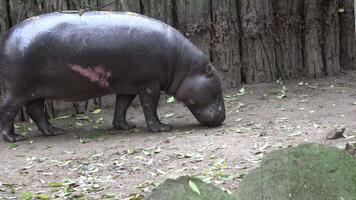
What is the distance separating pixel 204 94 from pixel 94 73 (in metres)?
1.11

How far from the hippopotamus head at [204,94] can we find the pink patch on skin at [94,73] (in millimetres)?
775

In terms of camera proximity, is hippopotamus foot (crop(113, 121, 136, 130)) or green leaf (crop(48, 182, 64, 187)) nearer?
green leaf (crop(48, 182, 64, 187))

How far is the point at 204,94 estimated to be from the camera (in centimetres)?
660

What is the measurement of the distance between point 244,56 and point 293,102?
1.02 metres

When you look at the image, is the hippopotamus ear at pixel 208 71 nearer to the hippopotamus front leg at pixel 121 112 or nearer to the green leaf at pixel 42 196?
the hippopotamus front leg at pixel 121 112

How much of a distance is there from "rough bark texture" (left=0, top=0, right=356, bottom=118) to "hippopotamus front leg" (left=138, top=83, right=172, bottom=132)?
3.85 feet

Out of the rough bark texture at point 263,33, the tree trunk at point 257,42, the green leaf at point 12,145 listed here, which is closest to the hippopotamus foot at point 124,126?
the rough bark texture at point 263,33

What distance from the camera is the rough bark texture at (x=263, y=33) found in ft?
25.4

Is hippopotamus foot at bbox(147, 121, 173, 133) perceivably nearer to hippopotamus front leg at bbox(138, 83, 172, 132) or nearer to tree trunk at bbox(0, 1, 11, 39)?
hippopotamus front leg at bbox(138, 83, 172, 132)

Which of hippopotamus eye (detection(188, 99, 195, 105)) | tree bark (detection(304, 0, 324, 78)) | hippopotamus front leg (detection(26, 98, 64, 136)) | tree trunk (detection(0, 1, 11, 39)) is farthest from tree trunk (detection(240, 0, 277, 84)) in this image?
tree trunk (detection(0, 1, 11, 39))

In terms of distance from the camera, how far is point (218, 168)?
15.3 feet

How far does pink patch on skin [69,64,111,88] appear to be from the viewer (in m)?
6.27

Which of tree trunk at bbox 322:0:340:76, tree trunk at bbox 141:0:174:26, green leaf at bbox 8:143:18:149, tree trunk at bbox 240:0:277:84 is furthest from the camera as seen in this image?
tree trunk at bbox 322:0:340:76

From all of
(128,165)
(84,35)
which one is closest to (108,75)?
(84,35)
